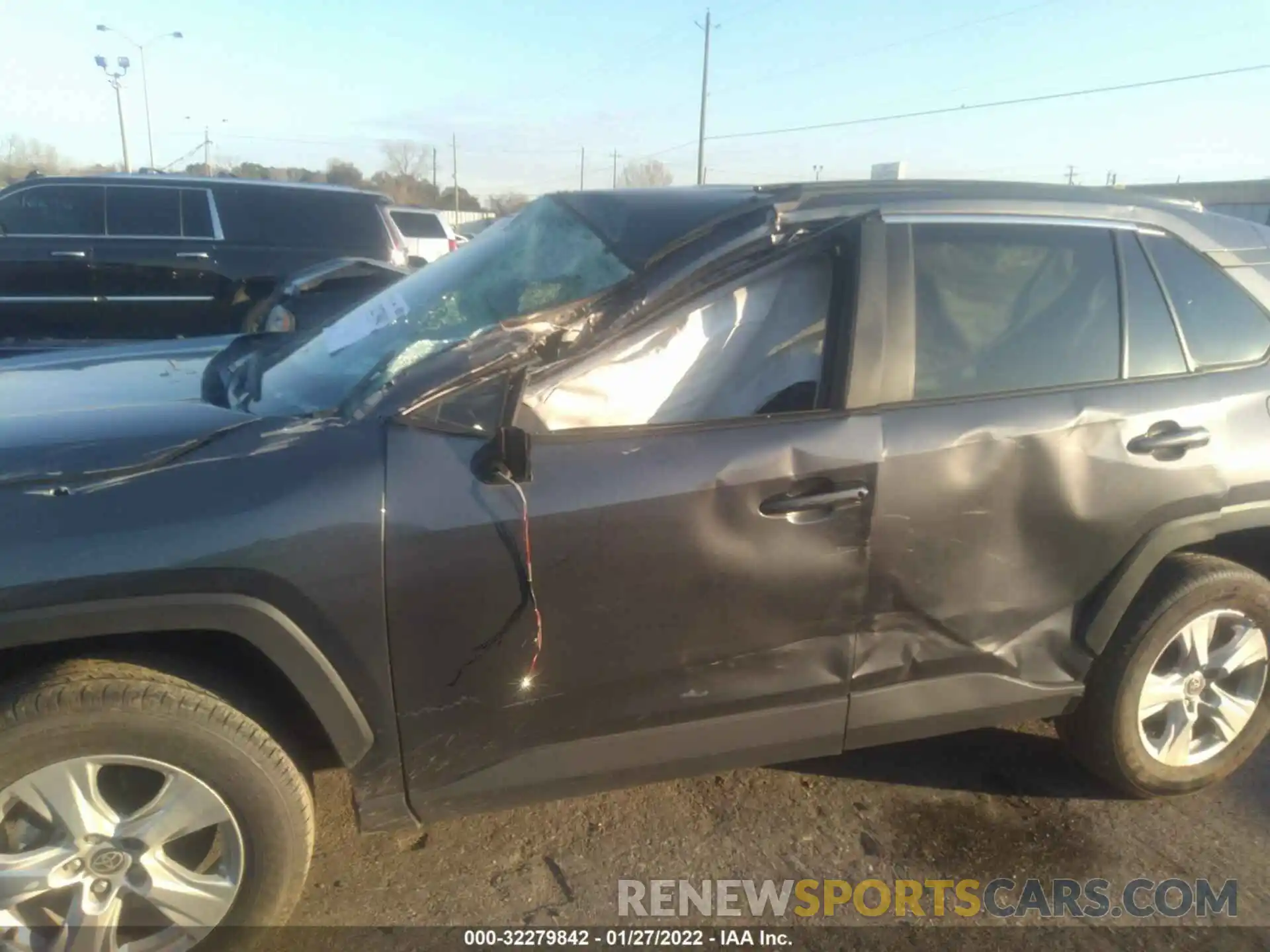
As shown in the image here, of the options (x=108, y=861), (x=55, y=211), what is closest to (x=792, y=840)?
(x=108, y=861)

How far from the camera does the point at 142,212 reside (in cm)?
800

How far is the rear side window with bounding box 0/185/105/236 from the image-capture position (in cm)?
769

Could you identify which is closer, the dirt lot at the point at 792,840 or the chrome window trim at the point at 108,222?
the dirt lot at the point at 792,840

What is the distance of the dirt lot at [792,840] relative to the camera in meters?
2.55

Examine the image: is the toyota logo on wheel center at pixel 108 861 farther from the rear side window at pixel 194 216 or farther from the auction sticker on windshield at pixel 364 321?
the rear side window at pixel 194 216

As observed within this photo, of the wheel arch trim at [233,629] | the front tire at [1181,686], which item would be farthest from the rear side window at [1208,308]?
the wheel arch trim at [233,629]

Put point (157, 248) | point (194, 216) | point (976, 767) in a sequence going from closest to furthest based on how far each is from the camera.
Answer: point (976, 767) → point (157, 248) → point (194, 216)

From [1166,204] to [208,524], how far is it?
3.03 meters

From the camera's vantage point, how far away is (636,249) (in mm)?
2562

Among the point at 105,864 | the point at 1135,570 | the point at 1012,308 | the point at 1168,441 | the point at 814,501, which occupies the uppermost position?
the point at 1012,308

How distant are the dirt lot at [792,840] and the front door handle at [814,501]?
3.39 feet

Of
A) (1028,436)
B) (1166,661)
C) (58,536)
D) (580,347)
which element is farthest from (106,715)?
(1166,661)

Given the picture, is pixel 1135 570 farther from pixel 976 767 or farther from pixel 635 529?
pixel 635 529

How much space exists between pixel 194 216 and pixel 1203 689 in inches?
322
